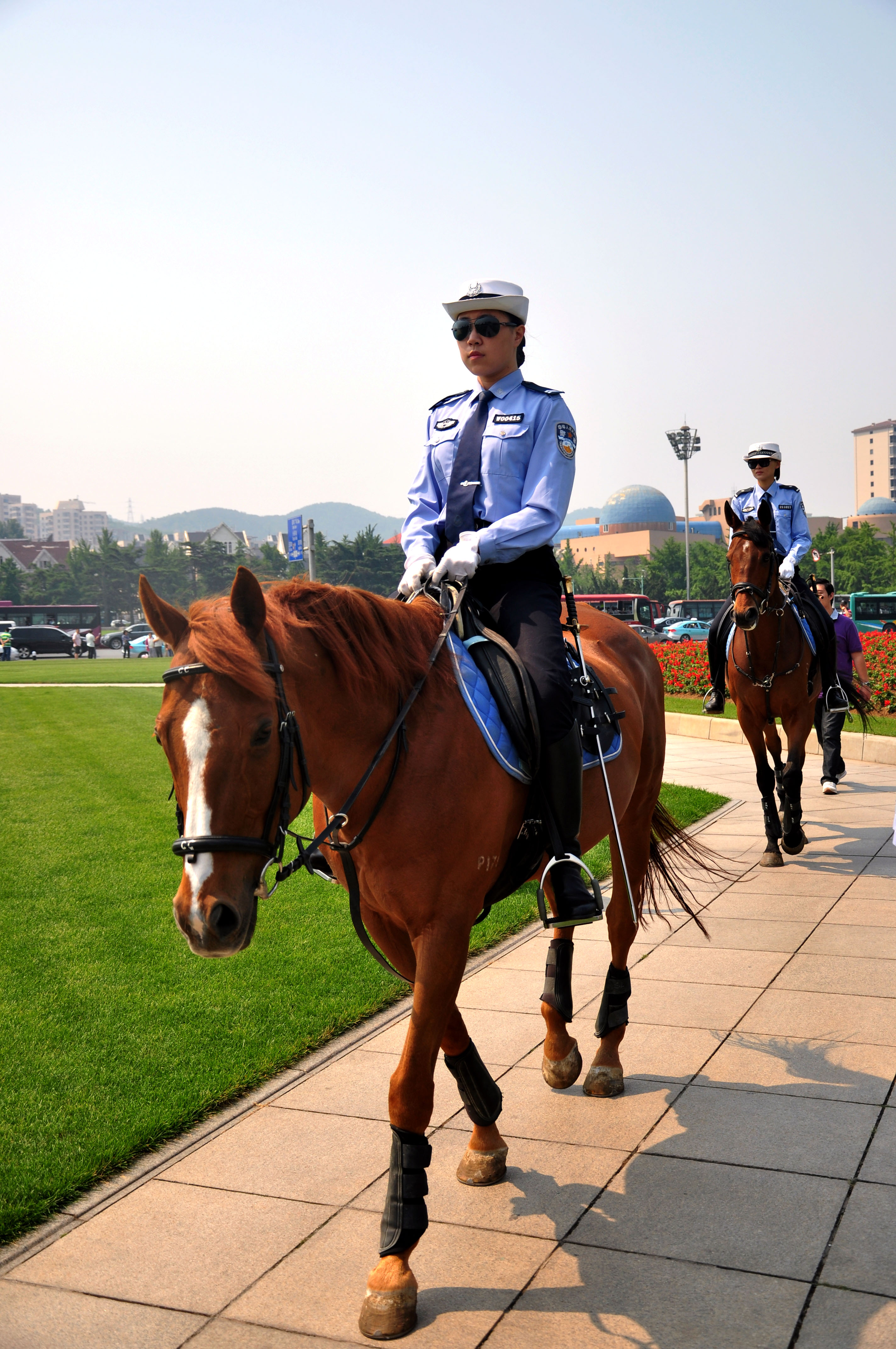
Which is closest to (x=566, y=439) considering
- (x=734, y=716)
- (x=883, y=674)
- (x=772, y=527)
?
(x=772, y=527)

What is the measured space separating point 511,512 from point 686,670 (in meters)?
18.8

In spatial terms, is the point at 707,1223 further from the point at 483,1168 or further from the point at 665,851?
the point at 665,851

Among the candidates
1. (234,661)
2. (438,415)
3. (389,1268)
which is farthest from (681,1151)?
(438,415)

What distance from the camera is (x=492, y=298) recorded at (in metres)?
4.19

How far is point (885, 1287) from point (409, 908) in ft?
6.04

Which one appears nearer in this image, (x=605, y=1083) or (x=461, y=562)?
(x=461, y=562)

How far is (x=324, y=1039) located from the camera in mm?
5523

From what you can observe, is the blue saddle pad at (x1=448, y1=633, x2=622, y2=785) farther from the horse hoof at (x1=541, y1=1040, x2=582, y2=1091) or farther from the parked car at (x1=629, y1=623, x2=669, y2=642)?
the parked car at (x1=629, y1=623, x2=669, y2=642)

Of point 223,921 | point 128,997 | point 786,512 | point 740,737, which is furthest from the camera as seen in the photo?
point 740,737

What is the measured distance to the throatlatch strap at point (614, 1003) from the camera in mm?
4945

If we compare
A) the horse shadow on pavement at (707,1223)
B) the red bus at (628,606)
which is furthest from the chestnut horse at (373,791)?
the red bus at (628,606)

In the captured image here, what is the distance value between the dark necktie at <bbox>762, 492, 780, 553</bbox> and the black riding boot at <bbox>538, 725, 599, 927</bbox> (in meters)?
5.94

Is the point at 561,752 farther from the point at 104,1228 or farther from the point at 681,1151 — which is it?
the point at 104,1228

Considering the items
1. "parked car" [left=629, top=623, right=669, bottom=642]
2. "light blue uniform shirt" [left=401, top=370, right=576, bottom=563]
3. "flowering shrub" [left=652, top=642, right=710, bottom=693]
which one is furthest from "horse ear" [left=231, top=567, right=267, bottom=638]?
"parked car" [left=629, top=623, right=669, bottom=642]
